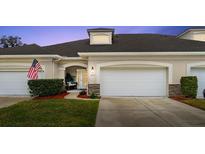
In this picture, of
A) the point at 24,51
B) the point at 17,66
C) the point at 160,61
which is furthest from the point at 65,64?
the point at 160,61

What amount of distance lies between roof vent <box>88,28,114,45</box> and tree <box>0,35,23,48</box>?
16.7m

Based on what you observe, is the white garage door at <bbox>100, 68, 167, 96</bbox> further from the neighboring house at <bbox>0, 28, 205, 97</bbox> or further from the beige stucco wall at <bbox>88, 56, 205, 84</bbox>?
the beige stucco wall at <bbox>88, 56, 205, 84</bbox>

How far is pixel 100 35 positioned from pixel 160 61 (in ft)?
18.0

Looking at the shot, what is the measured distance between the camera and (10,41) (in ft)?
118

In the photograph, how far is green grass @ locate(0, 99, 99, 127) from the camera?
9874 mm

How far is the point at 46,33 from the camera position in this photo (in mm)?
23781

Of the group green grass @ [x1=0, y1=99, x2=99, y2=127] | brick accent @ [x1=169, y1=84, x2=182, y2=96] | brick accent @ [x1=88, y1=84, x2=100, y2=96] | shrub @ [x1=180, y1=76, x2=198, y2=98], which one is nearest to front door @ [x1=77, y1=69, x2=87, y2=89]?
brick accent @ [x1=88, y1=84, x2=100, y2=96]

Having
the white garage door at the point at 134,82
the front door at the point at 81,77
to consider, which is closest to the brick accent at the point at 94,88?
the white garage door at the point at 134,82

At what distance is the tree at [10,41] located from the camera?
35206 millimetres

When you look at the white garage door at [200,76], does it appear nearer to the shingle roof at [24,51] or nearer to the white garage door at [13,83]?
the shingle roof at [24,51]

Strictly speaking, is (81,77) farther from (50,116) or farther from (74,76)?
(50,116)
